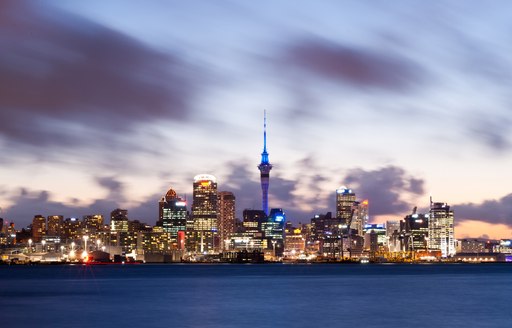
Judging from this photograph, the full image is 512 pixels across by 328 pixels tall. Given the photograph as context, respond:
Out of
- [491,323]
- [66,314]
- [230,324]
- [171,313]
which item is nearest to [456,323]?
[491,323]

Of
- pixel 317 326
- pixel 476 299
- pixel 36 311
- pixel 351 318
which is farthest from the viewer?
pixel 476 299

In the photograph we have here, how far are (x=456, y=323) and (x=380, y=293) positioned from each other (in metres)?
50.9

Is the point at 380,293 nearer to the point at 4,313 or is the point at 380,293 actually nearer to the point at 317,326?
the point at 317,326

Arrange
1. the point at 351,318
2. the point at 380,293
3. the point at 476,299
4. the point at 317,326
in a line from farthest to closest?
1. the point at 380,293
2. the point at 476,299
3. the point at 351,318
4. the point at 317,326

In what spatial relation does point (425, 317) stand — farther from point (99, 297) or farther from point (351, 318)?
point (99, 297)

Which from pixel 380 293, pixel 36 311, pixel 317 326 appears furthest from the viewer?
pixel 380 293

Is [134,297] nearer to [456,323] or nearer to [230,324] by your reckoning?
[230,324]

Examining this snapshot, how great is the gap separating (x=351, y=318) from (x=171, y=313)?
20.3m

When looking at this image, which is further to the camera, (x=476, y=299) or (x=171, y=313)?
(x=476, y=299)

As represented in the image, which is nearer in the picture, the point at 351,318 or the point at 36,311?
the point at 351,318

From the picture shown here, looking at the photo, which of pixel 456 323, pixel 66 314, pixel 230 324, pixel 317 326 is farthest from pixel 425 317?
pixel 66 314

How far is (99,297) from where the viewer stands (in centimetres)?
12350

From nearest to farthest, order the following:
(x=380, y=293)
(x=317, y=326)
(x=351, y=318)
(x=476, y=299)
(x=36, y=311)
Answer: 1. (x=317, y=326)
2. (x=351, y=318)
3. (x=36, y=311)
4. (x=476, y=299)
5. (x=380, y=293)

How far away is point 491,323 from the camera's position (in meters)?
84.8
